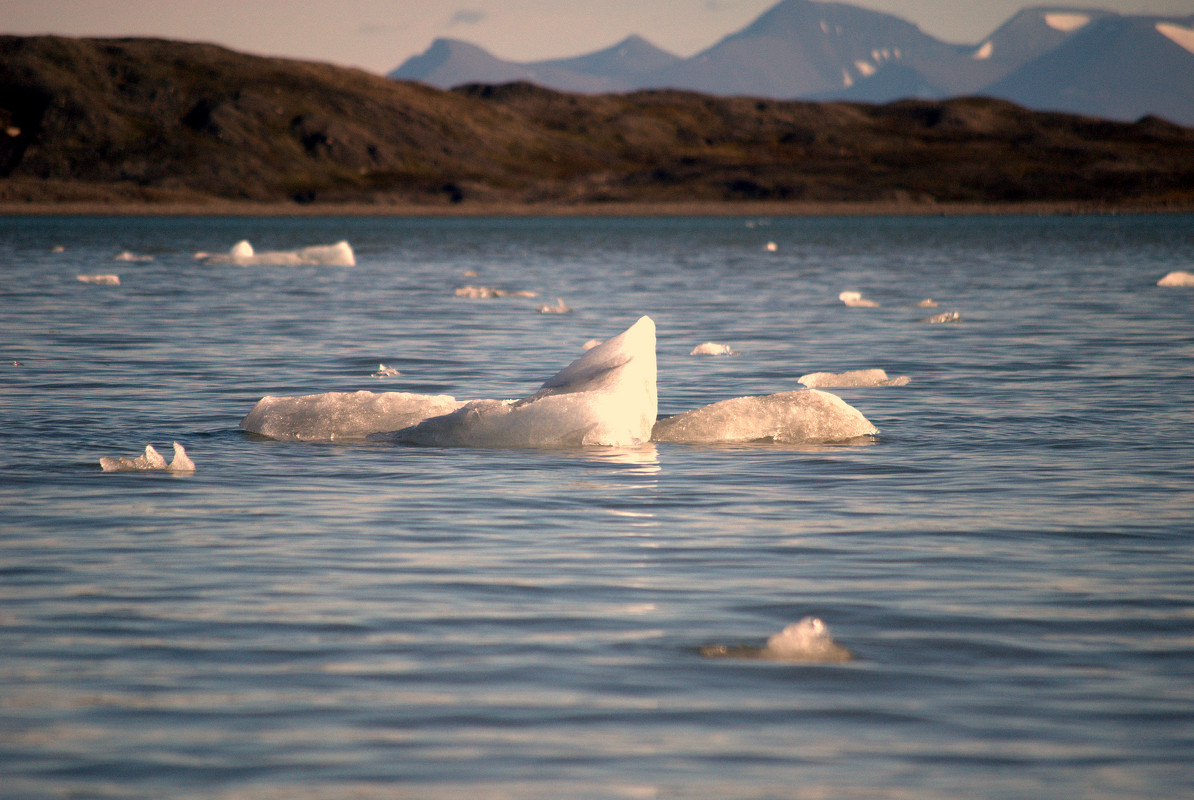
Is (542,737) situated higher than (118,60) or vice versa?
(118,60)

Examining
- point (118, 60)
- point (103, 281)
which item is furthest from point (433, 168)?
point (103, 281)

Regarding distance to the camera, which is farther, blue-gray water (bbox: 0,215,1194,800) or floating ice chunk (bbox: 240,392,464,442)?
floating ice chunk (bbox: 240,392,464,442)

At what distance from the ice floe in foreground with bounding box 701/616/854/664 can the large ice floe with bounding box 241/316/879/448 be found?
5545 mm

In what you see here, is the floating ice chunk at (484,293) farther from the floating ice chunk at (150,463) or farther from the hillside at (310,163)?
the hillside at (310,163)

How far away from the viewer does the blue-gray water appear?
4945 millimetres

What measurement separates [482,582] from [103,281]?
101ft

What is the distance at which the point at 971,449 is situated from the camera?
38.6 feet

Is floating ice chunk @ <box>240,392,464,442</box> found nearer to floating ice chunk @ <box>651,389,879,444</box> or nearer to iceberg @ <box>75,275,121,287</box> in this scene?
floating ice chunk @ <box>651,389,879,444</box>

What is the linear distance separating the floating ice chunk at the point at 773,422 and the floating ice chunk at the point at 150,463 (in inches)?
158

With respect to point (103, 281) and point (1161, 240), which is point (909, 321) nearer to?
point (103, 281)

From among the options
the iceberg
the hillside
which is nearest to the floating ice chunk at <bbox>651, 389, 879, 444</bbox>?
the iceberg

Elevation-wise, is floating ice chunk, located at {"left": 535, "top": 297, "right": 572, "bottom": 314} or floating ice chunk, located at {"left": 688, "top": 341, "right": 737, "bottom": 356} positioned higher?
floating ice chunk, located at {"left": 535, "top": 297, "right": 572, "bottom": 314}

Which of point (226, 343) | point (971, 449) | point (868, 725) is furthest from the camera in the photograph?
point (226, 343)

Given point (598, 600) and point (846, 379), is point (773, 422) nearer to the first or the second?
point (846, 379)
